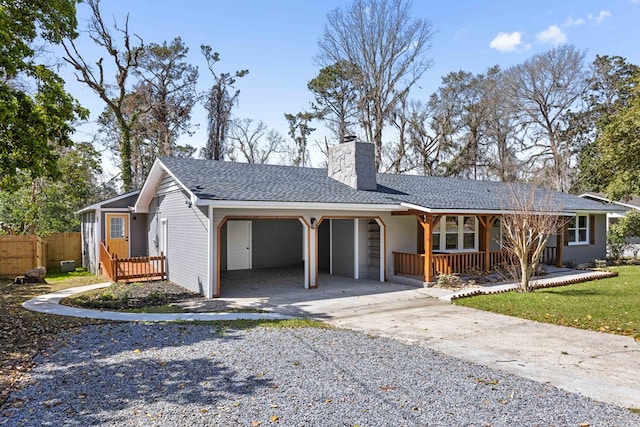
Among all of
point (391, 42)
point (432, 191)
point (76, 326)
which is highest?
point (391, 42)

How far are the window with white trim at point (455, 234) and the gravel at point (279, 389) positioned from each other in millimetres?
8443

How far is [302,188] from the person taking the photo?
1338 centimetres

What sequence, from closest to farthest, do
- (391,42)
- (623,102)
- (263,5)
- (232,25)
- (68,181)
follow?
1. (263,5)
2. (232,25)
3. (68,181)
4. (391,42)
5. (623,102)

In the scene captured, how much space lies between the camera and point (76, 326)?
783 centimetres

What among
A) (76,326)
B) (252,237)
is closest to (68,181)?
(252,237)

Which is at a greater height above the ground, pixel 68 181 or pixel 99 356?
pixel 68 181

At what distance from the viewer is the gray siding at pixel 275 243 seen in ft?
54.9

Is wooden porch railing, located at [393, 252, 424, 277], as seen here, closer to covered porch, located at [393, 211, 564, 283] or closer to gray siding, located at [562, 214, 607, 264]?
covered porch, located at [393, 211, 564, 283]

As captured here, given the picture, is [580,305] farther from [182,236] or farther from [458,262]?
[182,236]

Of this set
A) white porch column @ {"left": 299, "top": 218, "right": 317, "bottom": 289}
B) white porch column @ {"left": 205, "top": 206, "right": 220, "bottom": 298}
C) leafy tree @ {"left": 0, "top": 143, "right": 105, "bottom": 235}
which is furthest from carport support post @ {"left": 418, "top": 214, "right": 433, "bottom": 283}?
leafy tree @ {"left": 0, "top": 143, "right": 105, "bottom": 235}

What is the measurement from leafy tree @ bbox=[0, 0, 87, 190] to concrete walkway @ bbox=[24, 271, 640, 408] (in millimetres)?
3424

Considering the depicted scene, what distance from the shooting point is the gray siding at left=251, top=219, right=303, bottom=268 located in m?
16.7

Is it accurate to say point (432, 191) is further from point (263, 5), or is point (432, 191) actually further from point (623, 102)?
point (623, 102)

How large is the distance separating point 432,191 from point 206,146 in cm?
2044
